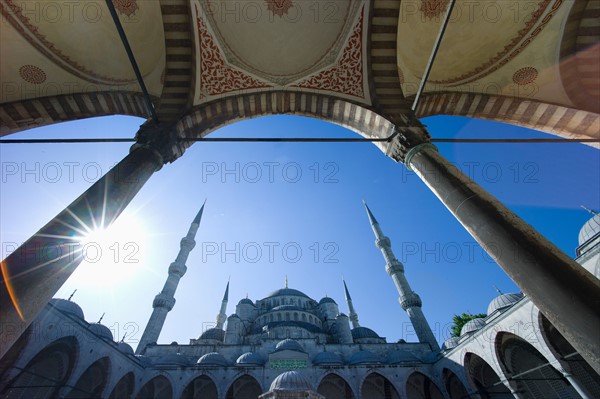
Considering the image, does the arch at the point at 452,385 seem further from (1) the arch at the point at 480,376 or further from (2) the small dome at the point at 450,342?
(1) the arch at the point at 480,376

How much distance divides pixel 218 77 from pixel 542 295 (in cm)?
612

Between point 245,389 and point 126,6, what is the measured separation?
848 inches

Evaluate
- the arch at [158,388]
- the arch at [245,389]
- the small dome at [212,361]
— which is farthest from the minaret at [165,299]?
the arch at [245,389]

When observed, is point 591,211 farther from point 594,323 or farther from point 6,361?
point 6,361

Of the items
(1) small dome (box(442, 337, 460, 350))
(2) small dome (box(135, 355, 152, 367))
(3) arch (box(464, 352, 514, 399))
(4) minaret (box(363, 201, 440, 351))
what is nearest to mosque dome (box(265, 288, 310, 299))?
(4) minaret (box(363, 201, 440, 351))

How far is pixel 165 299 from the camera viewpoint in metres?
23.4

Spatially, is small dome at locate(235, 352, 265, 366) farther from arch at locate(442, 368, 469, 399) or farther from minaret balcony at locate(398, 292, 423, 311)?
minaret balcony at locate(398, 292, 423, 311)

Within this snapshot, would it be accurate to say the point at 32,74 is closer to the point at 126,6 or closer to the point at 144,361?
the point at 126,6

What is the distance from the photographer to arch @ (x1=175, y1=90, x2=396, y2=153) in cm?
567

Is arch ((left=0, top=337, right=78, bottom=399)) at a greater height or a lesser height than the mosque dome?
lesser

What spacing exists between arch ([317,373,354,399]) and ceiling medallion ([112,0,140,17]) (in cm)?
2091

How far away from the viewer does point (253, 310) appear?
31109mm

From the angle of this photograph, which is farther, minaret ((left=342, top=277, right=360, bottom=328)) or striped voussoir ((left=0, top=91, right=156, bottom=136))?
minaret ((left=342, top=277, right=360, bottom=328))

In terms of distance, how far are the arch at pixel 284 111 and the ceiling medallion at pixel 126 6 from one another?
6.15ft
